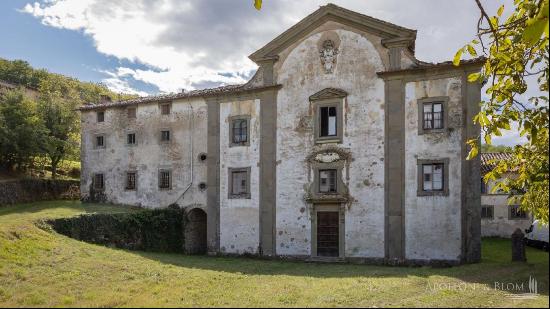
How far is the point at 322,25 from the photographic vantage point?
25.0m

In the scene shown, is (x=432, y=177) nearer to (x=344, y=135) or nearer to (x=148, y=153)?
(x=344, y=135)

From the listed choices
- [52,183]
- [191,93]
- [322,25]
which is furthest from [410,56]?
[52,183]

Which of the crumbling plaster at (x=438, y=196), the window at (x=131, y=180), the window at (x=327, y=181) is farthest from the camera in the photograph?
the window at (x=131, y=180)

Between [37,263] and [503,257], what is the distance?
20285mm

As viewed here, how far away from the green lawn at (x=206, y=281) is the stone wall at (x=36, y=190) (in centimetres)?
1237

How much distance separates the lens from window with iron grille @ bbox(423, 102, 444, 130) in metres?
22.2

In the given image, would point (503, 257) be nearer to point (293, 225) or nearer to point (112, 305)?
point (293, 225)

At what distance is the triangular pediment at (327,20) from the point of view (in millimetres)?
23141

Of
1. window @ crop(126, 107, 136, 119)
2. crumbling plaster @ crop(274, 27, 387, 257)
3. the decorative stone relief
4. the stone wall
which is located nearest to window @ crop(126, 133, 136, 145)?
window @ crop(126, 107, 136, 119)

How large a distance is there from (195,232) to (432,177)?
1420cm

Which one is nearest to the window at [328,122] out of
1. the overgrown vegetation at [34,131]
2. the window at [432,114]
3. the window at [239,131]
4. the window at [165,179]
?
the window at [432,114]

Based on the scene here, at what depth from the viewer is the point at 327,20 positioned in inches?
976

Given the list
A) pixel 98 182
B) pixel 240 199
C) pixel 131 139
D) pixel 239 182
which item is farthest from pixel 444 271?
pixel 98 182

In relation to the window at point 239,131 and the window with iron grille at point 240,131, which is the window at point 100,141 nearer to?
the window at point 239,131
